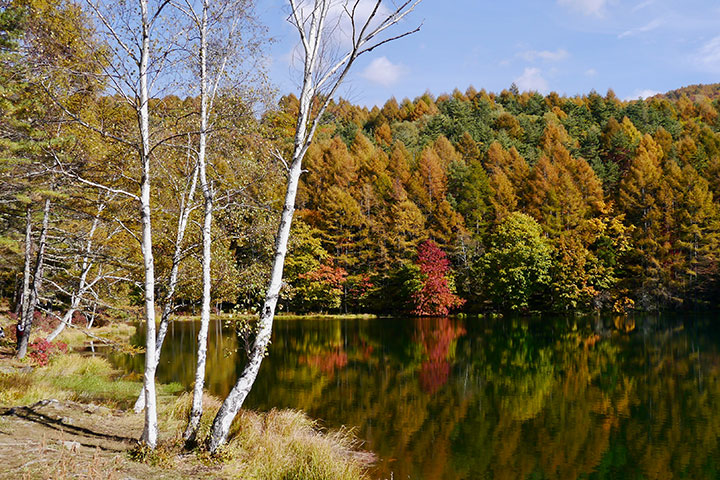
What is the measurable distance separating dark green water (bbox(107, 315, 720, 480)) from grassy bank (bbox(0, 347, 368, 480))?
173 centimetres

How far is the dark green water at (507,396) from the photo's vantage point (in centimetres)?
1048

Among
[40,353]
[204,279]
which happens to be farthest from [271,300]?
[40,353]

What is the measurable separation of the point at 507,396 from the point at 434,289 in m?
30.5

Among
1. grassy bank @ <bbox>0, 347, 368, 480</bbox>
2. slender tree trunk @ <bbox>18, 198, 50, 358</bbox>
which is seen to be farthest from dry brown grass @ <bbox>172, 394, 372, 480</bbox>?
slender tree trunk @ <bbox>18, 198, 50, 358</bbox>

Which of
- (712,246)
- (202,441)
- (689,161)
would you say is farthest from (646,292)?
(202,441)

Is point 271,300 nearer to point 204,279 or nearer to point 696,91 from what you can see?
point 204,279

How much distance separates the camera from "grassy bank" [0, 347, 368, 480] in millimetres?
6688

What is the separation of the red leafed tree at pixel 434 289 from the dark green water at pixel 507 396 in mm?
15338

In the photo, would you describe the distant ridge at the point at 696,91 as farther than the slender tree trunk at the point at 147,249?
Yes

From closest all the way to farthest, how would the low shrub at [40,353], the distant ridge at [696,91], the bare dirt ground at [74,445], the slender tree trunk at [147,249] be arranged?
the bare dirt ground at [74,445], the slender tree trunk at [147,249], the low shrub at [40,353], the distant ridge at [696,91]

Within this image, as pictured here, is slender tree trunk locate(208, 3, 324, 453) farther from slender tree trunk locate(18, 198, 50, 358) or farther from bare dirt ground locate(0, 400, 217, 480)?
slender tree trunk locate(18, 198, 50, 358)

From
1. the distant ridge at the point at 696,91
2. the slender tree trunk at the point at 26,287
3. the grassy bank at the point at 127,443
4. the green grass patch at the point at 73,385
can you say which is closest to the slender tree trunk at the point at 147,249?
the grassy bank at the point at 127,443

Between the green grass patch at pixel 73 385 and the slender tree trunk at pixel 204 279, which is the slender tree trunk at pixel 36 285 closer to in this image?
the green grass patch at pixel 73 385

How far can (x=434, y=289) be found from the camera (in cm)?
4616
